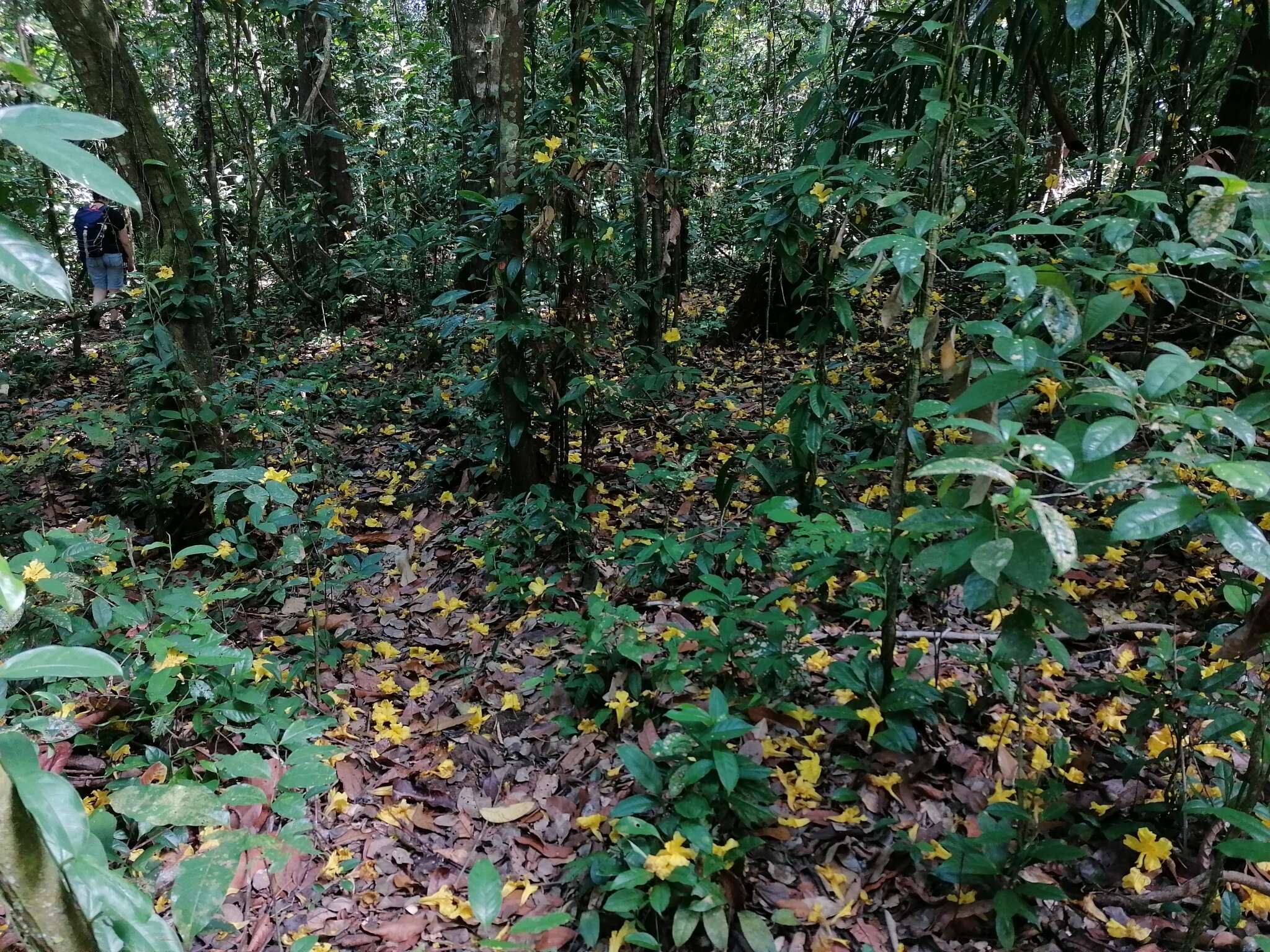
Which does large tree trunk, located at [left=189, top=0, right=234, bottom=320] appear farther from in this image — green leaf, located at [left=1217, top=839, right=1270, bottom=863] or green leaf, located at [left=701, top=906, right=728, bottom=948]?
green leaf, located at [left=1217, top=839, right=1270, bottom=863]

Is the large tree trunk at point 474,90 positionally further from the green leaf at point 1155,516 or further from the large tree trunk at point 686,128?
the green leaf at point 1155,516

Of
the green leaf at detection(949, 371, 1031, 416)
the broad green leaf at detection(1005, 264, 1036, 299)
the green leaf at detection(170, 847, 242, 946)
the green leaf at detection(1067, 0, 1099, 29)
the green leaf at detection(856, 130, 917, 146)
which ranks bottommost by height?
the green leaf at detection(170, 847, 242, 946)

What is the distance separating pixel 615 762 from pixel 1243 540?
6.38 ft

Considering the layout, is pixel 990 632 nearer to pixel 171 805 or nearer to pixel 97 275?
pixel 171 805

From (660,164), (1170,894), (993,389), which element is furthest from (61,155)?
(660,164)

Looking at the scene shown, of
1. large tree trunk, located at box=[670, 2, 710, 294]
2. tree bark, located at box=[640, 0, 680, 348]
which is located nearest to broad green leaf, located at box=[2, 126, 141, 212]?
tree bark, located at box=[640, 0, 680, 348]

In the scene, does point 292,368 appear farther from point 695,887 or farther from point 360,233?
point 695,887

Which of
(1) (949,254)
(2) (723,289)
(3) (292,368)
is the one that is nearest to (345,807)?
(3) (292,368)

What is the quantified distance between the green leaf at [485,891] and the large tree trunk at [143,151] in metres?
3.37

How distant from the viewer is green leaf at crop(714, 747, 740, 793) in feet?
6.08

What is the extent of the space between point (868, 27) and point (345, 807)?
376 centimetres

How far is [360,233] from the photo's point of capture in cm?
675

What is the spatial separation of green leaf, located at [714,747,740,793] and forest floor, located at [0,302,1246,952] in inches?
11.3

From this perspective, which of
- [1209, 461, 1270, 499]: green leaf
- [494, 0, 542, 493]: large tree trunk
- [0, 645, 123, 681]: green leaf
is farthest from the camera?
[494, 0, 542, 493]: large tree trunk
